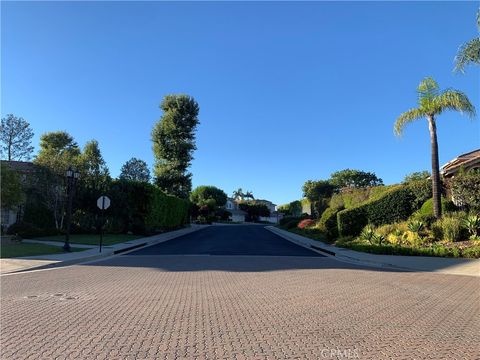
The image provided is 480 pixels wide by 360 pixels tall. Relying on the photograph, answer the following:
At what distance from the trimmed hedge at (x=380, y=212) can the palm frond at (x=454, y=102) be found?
601cm

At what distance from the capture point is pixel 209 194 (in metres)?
117

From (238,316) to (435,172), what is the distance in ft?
59.4

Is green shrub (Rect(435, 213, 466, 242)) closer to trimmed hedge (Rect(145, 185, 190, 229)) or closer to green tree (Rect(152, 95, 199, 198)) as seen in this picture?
trimmed hedge (Rect(145, 185, 190, 229))

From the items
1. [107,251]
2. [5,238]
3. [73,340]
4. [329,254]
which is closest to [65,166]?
[5,238]

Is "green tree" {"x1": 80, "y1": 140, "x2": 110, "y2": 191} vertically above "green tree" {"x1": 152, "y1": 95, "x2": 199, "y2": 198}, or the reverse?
"green tree" {"x1": 152, "y1": 95, "x2": 199, "y2": 198}

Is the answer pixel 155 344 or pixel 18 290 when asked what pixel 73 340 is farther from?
pixel 18 290

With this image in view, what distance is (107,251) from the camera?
21.9m

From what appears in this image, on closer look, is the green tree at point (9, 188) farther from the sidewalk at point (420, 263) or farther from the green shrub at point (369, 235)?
the green shrub at point (369, 235)

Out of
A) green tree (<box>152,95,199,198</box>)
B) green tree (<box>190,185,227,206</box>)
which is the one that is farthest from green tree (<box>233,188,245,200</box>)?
green tree (<box>152,95,199,198</box>)

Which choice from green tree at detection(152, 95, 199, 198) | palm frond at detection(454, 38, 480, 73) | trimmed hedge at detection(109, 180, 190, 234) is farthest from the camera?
green tree at detection(152, 95, 199, 198)

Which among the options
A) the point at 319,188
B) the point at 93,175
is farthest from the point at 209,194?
the point at 93,175

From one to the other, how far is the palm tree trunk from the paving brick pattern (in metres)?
9.76

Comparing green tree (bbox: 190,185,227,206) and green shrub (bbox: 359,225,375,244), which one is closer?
green shrub (bbox: 359,225,375,244)

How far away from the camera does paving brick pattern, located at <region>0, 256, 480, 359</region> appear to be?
6062mm
